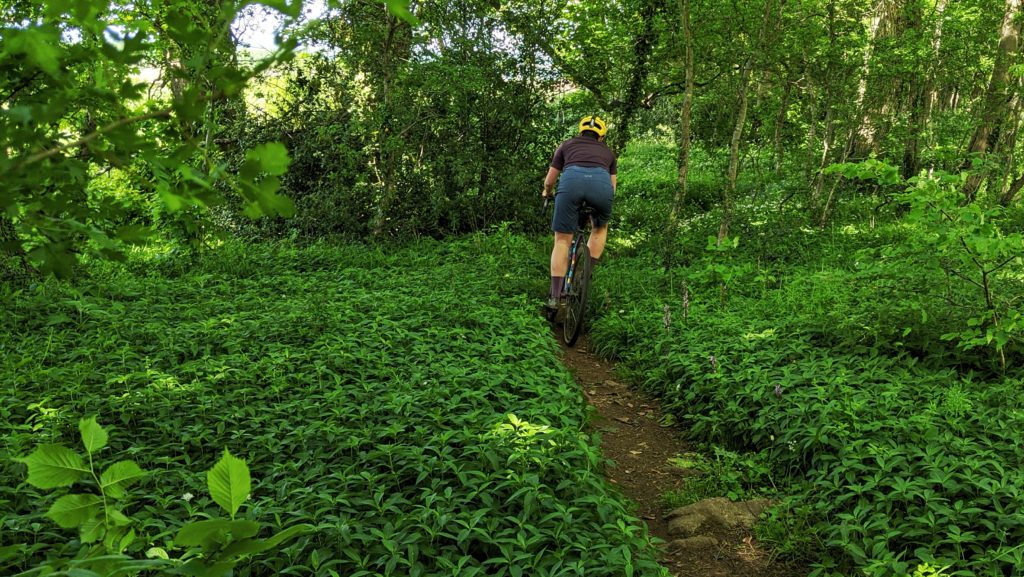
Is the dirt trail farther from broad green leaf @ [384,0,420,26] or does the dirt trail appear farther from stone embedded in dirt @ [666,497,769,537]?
broad green leaf @ [384,0,420,26]

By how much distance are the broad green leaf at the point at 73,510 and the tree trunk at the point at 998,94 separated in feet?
40.1

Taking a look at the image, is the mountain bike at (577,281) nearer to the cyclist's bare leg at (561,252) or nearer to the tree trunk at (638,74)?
the cyclist's bare leg at (561,252)

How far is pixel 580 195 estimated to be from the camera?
23.5ft

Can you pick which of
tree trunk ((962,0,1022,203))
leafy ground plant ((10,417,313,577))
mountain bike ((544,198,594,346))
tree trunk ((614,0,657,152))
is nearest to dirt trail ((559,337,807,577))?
mountain bike ((544,198,594,346))

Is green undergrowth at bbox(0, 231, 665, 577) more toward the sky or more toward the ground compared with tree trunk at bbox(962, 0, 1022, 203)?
more toward the ground

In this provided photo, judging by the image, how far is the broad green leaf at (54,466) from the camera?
109 centimetres

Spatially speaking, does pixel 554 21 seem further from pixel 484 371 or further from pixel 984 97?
pixel 484 371

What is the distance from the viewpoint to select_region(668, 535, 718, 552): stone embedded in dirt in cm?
390

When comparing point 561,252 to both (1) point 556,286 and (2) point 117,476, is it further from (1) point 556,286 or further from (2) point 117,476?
(2) point 117,476

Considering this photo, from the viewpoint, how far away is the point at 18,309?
235 inches

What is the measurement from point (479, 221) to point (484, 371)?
21.7 ft

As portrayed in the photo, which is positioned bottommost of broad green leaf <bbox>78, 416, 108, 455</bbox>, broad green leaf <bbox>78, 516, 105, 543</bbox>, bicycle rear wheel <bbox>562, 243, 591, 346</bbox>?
bicycle rear wheel <bbox>562, 243, 591, 346</bbox>

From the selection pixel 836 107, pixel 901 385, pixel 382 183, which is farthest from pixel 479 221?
pixel 901 385

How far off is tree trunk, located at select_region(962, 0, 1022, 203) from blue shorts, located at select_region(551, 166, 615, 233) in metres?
6.90
